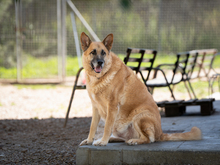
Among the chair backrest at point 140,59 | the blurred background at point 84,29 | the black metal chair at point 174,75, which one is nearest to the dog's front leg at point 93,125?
the chair backrest at point 140,59

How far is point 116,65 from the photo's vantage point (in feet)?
11.0

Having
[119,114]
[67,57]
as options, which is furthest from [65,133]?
[67,57]

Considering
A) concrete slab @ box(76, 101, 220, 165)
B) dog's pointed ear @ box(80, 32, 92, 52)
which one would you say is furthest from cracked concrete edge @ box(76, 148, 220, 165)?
dog's pointed ear @ box(80, 32, 92, 52)

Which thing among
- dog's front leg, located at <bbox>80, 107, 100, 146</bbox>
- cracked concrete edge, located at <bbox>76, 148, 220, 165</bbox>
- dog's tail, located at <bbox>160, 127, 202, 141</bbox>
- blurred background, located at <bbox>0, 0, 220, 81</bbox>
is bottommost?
cracked concrete edge, located at <bbox>76, 148, 220, 165</bbox>

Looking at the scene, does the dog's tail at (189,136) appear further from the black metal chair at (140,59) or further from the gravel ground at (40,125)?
the black metal chair at (140,59)

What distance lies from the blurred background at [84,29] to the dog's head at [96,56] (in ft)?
25.2

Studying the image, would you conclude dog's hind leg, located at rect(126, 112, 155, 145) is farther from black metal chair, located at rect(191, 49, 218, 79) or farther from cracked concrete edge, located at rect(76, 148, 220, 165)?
black metal chair, located at rect(191, 49, 218, 79)

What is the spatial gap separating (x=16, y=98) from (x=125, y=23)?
5.39 meters

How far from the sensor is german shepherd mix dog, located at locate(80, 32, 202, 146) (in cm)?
318

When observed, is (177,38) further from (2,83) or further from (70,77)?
(2,83)

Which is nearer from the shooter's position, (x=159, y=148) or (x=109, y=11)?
(x=159, y=148)

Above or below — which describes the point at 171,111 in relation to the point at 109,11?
below

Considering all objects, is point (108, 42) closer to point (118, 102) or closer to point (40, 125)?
point (118, 102)

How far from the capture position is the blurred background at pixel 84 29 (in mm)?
10914
